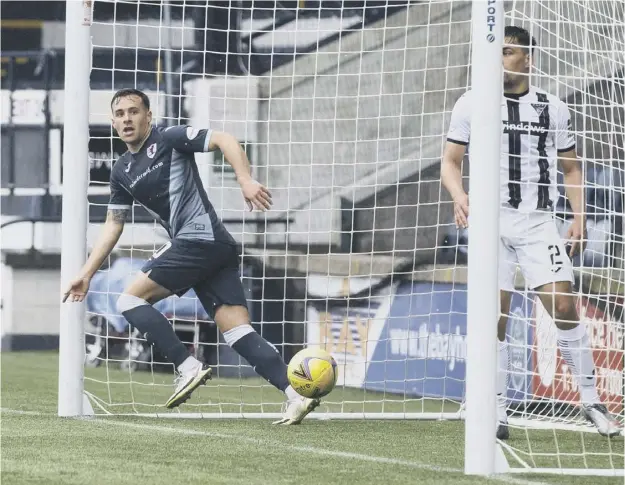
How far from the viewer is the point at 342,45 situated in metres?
9.05

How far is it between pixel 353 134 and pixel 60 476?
17.8 ft

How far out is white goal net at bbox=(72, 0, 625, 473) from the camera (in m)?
7.39

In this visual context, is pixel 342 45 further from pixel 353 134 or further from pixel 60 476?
pixel 60 476

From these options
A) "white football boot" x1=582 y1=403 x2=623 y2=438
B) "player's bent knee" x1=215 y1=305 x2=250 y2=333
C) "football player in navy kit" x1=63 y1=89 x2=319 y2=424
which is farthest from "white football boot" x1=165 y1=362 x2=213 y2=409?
"white football boot" x1=582 y1=403 x2=623 y2=438

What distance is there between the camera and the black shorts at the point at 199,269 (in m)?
6.32

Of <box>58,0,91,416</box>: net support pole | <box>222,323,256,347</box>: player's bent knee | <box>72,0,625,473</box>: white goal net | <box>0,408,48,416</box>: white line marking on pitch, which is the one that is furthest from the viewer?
<box>72,0,625,473</box>: white goal net

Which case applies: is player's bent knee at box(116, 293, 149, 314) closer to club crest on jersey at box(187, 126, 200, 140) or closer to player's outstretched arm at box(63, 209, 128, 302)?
player's outstretched arm at box(63, 209, 128, 302)

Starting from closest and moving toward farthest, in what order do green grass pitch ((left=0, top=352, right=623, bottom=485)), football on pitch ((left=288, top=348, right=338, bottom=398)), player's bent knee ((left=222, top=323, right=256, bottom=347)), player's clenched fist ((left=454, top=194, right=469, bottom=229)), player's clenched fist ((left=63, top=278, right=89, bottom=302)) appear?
green grass pitch ((left=0, top=352, right=623, bottom=485))
player's clenched fist ((left=454, top=194, right=469, bottom=229))
football on pitch ((left=288, top=348, right=338, bottom=398))
player's clenched fist ((left=63, top=278, right=89, bottom=302))
player's bent knee ((left=222, top=323, right=256, bottom=347))

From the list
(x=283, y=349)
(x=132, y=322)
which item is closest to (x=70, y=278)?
(x=132, y=322)

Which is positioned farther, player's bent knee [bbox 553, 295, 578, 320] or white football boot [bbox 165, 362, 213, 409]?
white football boot [bbox 165, 362, 213, 409]

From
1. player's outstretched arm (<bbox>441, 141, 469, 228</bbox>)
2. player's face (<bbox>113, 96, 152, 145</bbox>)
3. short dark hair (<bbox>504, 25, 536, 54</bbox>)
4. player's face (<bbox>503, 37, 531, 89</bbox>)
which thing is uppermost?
short dark hair (<bbox>504, 25, 536, 54</bbox>)

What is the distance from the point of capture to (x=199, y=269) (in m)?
6.35

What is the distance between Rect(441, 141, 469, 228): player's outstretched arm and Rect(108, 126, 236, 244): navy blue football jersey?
1178 millimetres

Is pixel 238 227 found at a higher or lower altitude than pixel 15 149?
lower
